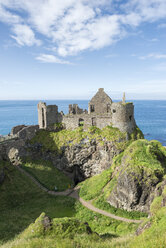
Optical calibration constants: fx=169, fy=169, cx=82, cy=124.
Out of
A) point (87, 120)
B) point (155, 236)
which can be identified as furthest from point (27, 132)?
point (155, 236)

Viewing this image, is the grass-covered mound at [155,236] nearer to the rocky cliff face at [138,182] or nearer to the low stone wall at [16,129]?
the rocky cliff face at [138,182]

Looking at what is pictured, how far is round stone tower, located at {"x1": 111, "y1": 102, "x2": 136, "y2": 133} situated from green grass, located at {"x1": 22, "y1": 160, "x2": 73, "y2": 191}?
16.4 m

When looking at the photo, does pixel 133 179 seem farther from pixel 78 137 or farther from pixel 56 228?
pixel 78 137

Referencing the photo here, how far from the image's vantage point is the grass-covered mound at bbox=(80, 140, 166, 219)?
82.3 feet

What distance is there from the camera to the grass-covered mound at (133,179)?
25.1 meters

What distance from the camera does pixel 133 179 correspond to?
82.9 ft

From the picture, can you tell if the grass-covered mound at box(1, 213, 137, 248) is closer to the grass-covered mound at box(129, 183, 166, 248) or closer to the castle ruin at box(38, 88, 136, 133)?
the grass-covered mound at box(129, 183, 166, 248)

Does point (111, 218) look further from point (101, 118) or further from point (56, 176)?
point (101, 118)

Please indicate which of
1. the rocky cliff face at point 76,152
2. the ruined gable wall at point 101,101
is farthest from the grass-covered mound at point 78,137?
the ruined gable wall at point 101,101

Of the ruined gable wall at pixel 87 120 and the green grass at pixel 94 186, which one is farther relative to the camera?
the ruined gable wall at pixel 87 120

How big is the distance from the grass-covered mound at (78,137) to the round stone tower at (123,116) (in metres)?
1.21

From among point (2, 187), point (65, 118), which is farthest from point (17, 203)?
point (65, 118)

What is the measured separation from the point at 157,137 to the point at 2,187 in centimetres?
8089

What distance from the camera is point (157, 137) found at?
89500 millimetres
